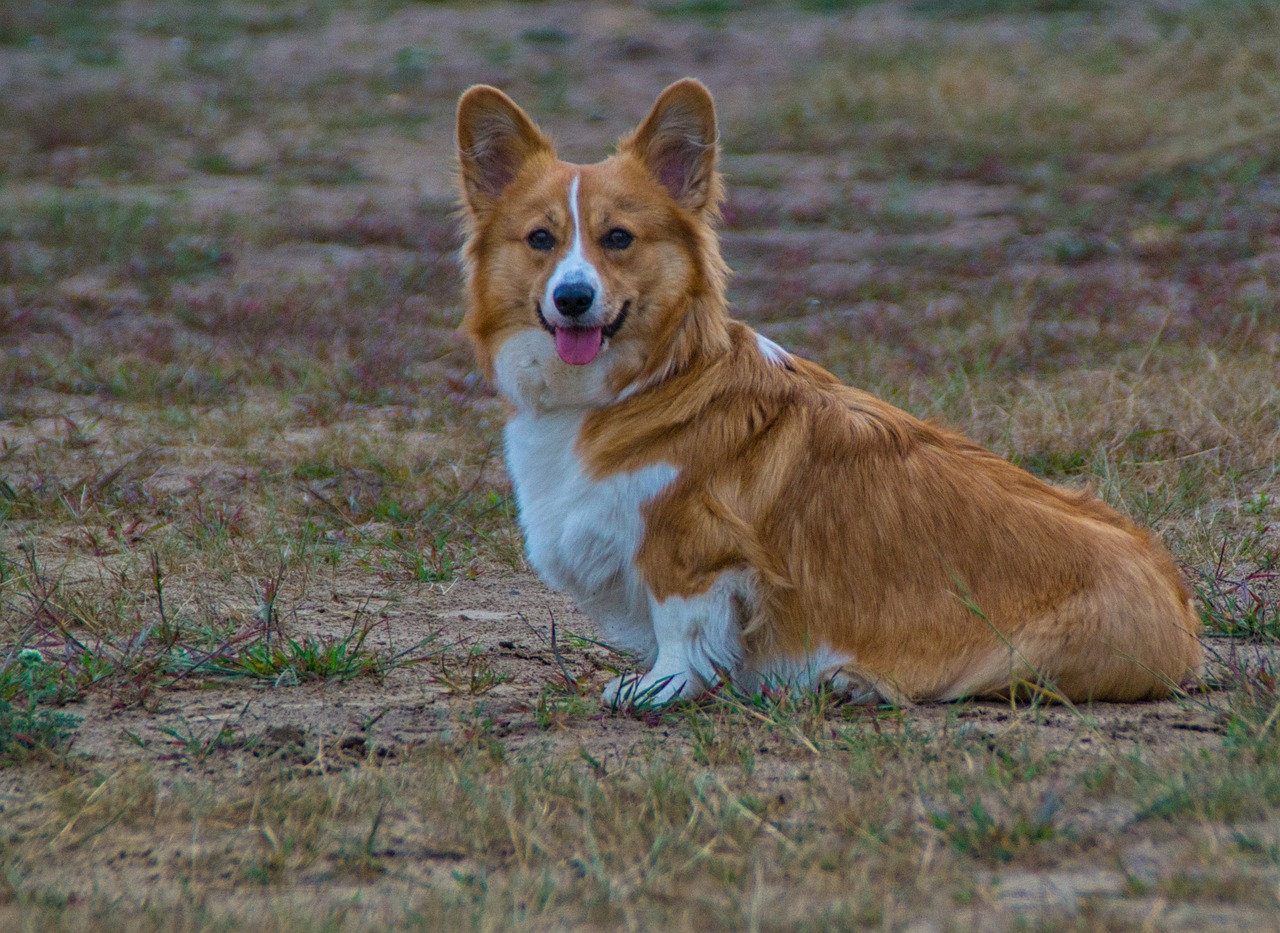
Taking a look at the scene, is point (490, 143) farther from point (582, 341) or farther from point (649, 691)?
point (649, 691)

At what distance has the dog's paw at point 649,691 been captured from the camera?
13.1 ft

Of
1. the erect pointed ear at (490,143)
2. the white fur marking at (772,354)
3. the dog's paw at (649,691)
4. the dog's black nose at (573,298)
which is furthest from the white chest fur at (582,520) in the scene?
the erect pointed ear at (490,143)

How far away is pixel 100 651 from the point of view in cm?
421

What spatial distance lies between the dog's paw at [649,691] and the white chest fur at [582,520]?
23cm

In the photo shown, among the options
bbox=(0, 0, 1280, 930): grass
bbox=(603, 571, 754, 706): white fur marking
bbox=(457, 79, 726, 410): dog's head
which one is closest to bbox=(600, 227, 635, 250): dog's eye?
bbox=(457, 79, 726, 410): dog's head

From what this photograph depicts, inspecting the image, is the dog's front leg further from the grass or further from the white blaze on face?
the white blaze on face

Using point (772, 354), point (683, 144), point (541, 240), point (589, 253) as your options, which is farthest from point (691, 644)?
point (683, 144)

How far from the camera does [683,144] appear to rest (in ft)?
14.5

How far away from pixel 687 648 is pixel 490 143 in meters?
1.75

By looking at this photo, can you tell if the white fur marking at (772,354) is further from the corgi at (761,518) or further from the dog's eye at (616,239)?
the dog's eye at (616,239)

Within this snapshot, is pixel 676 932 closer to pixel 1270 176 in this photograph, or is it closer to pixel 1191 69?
pixel 1270 176

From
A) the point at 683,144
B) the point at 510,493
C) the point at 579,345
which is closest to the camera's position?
the point at 579,345

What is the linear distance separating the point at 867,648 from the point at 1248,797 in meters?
1.17

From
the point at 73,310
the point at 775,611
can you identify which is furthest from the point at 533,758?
the point at 73,310
